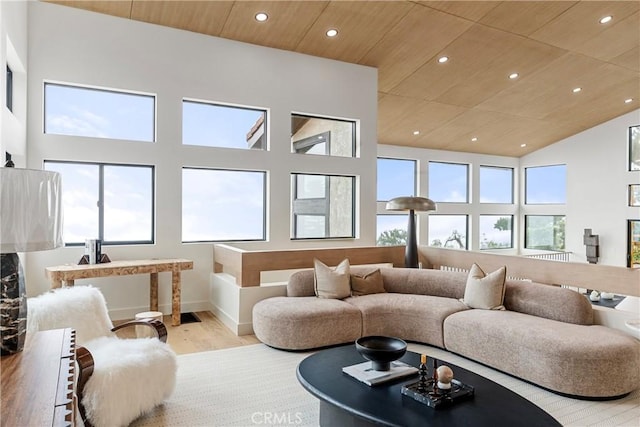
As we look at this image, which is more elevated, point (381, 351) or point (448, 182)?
point (448, 182)

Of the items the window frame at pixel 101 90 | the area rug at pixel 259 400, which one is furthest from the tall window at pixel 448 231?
the window frame at pixel 101 90

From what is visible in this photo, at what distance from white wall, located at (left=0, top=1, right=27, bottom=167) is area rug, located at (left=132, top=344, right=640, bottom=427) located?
269cm

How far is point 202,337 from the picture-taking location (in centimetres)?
429

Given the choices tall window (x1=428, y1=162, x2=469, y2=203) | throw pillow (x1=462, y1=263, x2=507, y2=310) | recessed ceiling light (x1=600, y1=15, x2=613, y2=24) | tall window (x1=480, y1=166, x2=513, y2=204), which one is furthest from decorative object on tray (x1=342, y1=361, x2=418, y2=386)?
tall window (x1=480, y1=166, x2=513, y2=204)

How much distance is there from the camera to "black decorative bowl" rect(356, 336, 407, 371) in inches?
94.9

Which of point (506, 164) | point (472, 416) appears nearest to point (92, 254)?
point (472, 416)

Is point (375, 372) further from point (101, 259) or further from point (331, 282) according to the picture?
point (101, 259)

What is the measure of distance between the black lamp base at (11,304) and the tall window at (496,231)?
36.7 ft

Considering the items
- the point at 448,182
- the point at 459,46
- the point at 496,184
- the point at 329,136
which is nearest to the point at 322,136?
the point at 329,136

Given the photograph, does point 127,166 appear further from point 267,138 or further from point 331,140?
point 331,140

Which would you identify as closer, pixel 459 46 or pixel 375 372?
pixel 375 372

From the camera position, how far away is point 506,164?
11656 mm

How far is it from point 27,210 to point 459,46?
612 centimetres

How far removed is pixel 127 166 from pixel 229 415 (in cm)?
379
